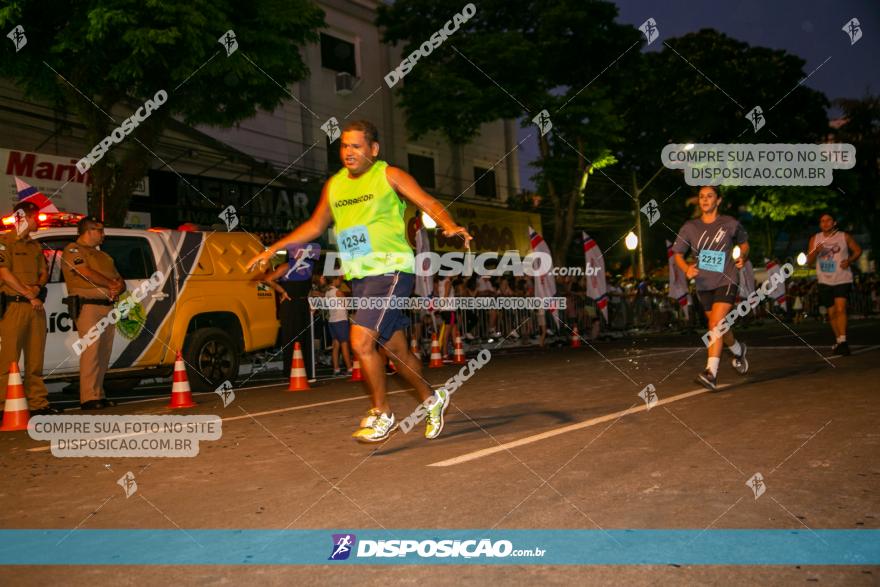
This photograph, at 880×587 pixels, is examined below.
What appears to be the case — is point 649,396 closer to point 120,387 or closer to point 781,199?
point 120,387

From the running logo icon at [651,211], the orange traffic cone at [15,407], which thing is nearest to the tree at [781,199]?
the running logo icon at [651,211]

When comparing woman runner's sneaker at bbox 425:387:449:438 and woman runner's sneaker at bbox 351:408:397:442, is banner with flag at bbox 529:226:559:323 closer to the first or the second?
woman runner's sneaker at bbox 425:387:449:438

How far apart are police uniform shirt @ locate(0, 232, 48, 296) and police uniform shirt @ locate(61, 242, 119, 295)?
0.24m

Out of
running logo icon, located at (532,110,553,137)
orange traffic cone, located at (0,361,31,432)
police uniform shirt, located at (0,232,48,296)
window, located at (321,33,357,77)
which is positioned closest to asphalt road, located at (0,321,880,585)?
orange traffic cone, located at (0,361,31,432)

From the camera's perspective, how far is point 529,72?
95.8 ft

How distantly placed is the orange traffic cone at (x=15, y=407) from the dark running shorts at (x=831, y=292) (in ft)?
34.6

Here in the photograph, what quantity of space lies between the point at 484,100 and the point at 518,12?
389cm

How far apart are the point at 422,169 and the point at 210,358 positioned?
75.5ft

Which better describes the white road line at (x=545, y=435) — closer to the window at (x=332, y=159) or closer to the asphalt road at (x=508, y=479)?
the asphalt road at (x=508, y=479)

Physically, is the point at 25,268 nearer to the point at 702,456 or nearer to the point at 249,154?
the point at 702,456

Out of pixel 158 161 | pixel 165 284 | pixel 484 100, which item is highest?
pixel 484 100

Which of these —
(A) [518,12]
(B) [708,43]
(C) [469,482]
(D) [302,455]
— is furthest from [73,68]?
(B) [708,43]

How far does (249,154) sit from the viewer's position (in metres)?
26.5

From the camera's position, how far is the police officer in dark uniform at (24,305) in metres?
9.13
